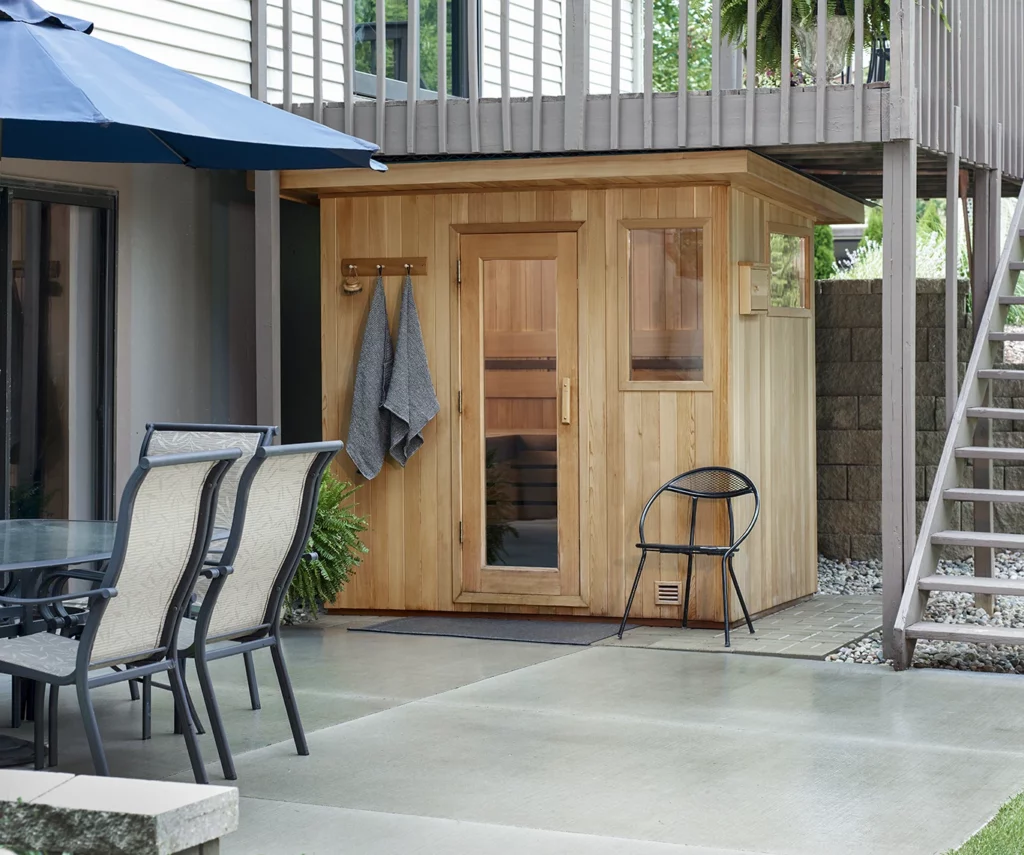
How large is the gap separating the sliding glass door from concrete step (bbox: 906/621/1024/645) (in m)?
3.88

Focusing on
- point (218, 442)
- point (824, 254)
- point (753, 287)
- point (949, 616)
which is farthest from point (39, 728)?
point (824, 254)

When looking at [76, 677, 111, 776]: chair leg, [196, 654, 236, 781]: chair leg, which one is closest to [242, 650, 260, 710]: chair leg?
[196, 654, 236, 781]: chair leg

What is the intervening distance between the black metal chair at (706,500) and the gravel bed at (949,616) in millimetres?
688

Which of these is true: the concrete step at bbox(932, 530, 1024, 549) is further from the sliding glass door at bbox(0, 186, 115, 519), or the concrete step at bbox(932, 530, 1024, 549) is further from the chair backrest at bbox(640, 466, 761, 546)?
the sliding glass door at bbox(0, 186, 115, 519)

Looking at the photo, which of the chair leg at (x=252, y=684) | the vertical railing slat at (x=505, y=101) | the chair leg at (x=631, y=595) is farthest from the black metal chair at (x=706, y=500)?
the chair leg at (x=252, y=684)

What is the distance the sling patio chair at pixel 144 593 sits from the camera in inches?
158

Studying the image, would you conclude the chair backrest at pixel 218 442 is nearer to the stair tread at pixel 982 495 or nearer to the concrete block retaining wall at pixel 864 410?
the stair tread at pixel 982 495

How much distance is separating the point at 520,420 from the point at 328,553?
1251 millimetres

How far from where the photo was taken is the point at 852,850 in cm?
392

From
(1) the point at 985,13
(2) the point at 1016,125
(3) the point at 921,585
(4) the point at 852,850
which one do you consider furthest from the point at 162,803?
(2) the point at 1016,125

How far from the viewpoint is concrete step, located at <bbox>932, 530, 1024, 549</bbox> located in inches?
264

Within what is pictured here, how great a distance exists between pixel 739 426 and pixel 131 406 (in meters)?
3.04

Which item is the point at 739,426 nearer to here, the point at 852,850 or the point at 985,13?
the point at 985,13

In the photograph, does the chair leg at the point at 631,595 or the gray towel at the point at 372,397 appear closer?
the chair leg at the point at 631,595
